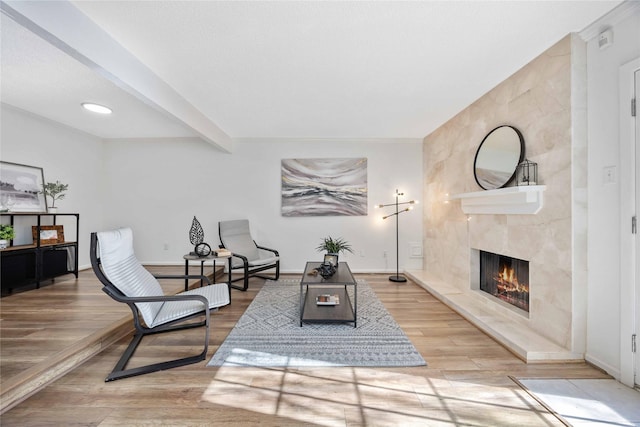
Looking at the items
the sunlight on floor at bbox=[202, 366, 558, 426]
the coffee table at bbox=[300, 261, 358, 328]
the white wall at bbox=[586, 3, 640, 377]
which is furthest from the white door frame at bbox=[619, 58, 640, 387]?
the coffee table at bbox=[300, 261, 358, 328]

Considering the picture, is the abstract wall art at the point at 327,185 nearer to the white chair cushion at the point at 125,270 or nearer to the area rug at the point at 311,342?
the area rug at the point at 311,342

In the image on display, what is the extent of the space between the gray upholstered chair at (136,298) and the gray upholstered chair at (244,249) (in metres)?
1.71

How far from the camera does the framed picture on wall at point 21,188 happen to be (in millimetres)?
3465

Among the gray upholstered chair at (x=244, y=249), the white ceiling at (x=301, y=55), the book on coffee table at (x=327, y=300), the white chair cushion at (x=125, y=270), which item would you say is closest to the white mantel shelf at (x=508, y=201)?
the white ceiling at (x=301, y=55)

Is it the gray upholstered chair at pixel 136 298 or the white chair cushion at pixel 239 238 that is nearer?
the gray upholstered chair at pixel 136 298

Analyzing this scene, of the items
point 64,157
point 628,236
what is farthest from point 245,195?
point 628,236

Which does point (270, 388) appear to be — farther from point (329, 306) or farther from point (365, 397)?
point (329, 306)

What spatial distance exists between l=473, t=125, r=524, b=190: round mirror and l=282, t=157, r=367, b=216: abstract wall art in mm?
2025

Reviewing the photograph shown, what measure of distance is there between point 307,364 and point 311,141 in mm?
3713

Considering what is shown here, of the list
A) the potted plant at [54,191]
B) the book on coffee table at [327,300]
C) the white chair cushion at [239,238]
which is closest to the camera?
the book on coffee table at [327,300]

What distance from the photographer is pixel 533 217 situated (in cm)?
237

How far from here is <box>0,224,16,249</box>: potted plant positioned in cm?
318

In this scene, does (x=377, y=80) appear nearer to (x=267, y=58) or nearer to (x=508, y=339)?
(x=267, y=58)

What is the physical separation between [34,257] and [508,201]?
18.1 ft
